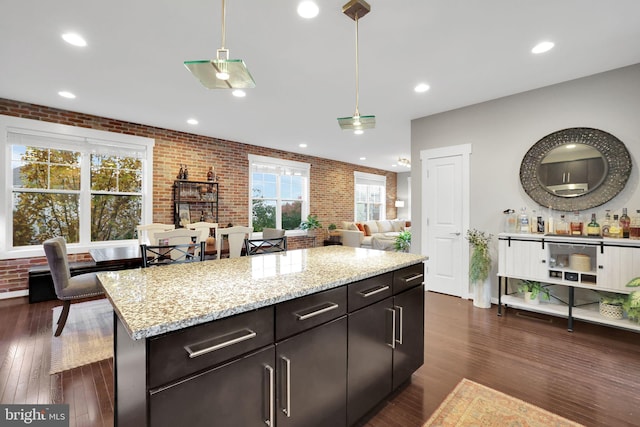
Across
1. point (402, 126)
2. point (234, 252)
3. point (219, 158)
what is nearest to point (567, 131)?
point (402, 126)

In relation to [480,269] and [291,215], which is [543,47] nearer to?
[480,269]

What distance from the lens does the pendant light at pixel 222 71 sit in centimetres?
157

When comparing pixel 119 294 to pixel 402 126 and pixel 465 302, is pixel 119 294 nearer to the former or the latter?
pixel 465 302

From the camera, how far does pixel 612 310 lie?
2779 millimetres

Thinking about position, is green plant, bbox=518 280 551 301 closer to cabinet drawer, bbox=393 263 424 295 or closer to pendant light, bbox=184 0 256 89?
cabinet drawer, bbox=393 263 424 295

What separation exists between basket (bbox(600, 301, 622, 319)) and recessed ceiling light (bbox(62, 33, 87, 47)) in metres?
5.37

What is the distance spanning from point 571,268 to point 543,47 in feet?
7.15

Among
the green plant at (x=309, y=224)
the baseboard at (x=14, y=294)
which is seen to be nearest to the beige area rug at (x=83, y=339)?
the baseboard at (x=14, y=294)

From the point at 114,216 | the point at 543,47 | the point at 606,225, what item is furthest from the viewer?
the point at 114,216

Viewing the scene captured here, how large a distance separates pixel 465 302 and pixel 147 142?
18.0ft

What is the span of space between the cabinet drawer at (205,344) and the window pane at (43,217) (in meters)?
4.76

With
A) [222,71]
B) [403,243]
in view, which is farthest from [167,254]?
[403,243]

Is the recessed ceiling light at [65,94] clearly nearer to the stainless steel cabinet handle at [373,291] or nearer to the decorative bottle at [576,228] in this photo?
the stainless steel cabinet handle at [373,291]

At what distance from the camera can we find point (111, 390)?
6.49ft
